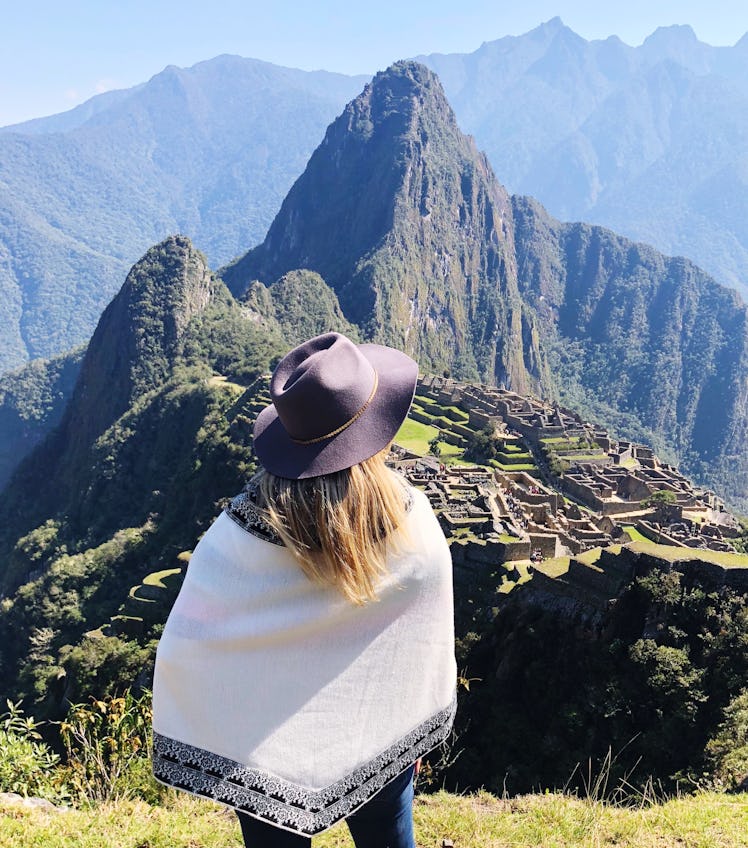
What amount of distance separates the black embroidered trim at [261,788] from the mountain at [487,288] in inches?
A: 3687

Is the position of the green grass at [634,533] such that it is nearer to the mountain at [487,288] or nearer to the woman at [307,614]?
the woman at [307,614]

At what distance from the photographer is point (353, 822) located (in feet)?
8.46

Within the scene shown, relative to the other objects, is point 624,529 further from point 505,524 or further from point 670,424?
point 670,424

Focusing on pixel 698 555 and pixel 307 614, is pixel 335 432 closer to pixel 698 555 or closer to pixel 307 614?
pixel 307 614

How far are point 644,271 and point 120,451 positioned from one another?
139065 mm

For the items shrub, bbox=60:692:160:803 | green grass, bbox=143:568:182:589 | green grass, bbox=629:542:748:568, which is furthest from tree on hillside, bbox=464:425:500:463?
shrub, bbox=60:692:160:803

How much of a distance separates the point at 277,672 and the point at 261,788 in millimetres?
376

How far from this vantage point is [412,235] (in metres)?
118

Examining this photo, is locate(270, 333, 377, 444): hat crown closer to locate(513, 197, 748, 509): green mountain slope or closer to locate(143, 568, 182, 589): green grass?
locate(143, 568, 182, 589): green grass

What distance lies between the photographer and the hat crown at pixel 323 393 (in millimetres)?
2211

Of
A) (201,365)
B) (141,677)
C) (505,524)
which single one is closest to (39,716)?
(141,677)

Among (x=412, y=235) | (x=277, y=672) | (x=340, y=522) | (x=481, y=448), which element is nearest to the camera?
(x=340, y=522)

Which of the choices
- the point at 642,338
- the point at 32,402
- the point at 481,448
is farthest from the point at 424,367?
the point at 642,338

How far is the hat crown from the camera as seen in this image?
221 centimetres
